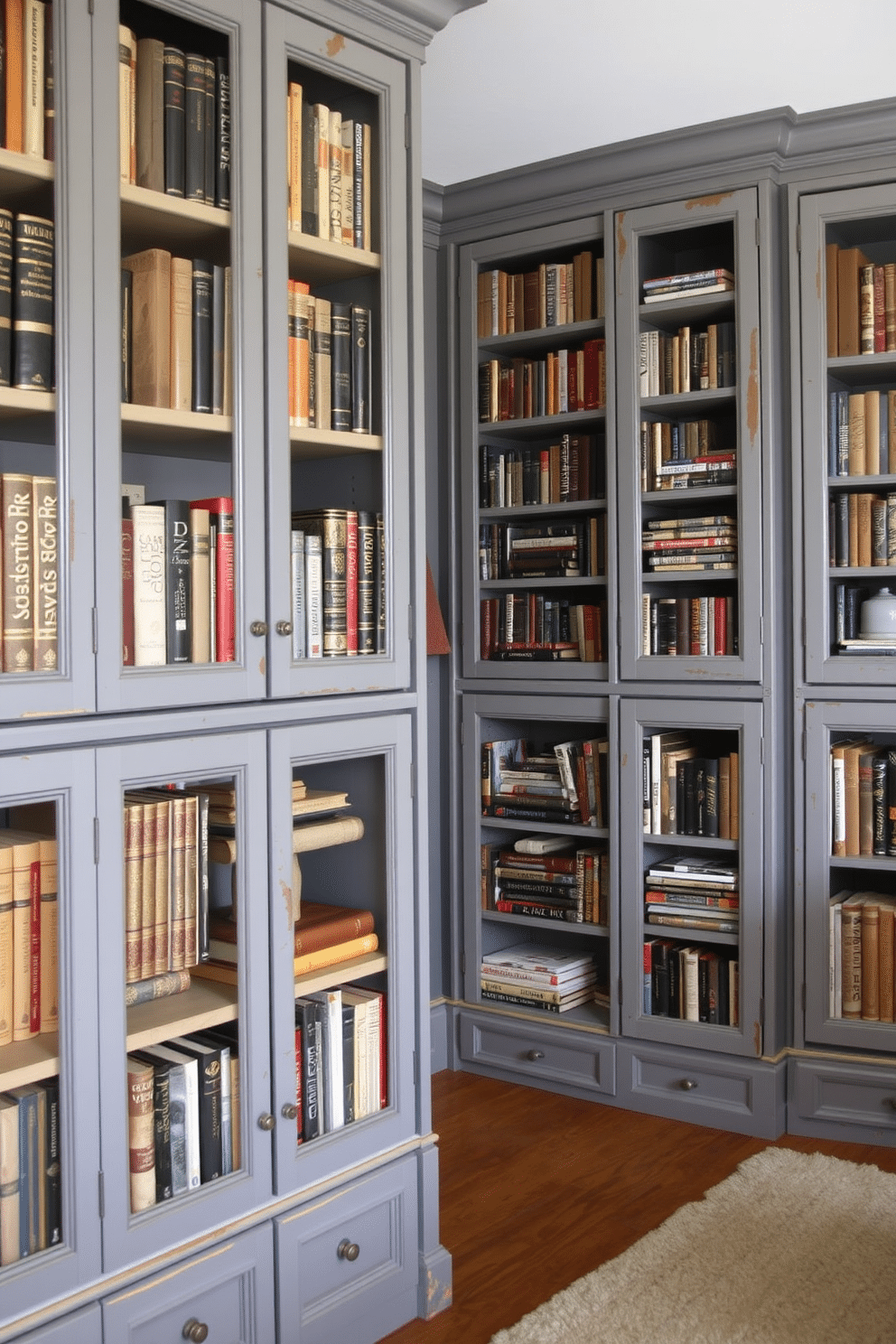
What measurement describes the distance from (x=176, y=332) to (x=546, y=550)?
75.0 inches

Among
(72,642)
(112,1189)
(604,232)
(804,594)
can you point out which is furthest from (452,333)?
(112,1189)

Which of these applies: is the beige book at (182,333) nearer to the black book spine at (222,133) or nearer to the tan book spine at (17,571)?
the black book spine at (222,133)

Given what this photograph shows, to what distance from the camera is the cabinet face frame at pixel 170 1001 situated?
6.28 feet

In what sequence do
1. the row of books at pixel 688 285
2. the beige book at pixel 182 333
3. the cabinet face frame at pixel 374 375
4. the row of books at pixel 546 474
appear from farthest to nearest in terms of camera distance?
1. the row of books at pixel 546 474
2. the row of books at pixel 688 285
3. the cabinet face frame at pixel 374 375
4. the beige book at pixel 182 333

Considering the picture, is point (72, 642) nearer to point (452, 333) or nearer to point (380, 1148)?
point (380, 1148)

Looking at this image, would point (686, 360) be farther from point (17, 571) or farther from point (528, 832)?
point (17, 571)

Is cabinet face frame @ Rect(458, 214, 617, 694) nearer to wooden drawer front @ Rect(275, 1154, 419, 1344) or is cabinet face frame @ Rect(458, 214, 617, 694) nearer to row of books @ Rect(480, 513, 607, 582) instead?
row of books @ Rect(480, 513, 607, 582)

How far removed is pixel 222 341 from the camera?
212cm

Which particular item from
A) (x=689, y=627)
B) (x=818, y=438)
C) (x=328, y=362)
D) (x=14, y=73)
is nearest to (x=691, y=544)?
(x=689, y=627)

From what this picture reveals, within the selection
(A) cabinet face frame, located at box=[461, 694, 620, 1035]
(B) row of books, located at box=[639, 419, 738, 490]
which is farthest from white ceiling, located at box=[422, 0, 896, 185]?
(A) cabinet face frame, located at box=[461, 694, 620, 1035]

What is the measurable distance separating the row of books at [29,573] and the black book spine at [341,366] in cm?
69

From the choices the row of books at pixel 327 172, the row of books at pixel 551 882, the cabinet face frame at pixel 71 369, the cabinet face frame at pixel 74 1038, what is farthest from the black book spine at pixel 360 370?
the row of books at pixel 551 882

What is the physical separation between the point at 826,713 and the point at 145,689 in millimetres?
2059

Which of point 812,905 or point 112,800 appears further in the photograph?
point 812,905
